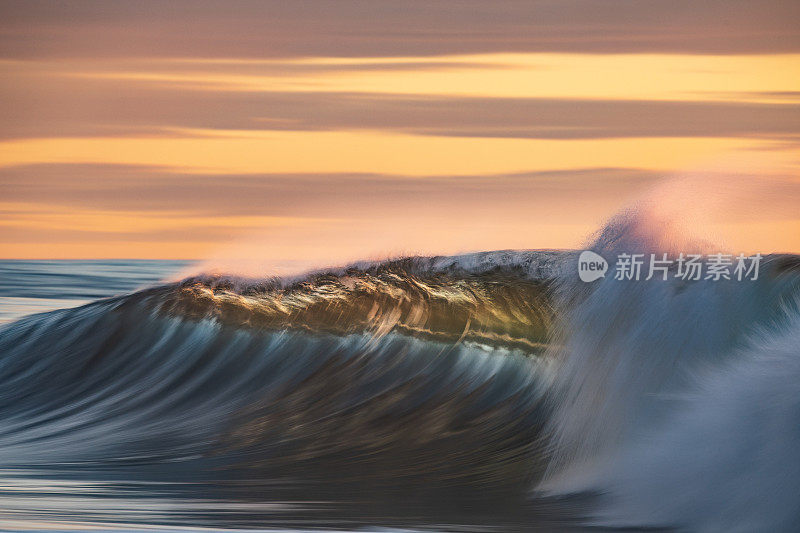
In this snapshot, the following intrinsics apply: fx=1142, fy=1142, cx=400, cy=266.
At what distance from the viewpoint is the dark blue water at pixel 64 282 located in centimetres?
1850

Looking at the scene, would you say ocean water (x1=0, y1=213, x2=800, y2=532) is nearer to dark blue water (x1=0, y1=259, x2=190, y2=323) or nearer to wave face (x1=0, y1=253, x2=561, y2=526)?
wave face (x1=0, y1=253, x2=561, y2=526)

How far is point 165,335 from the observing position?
10992 millimetres

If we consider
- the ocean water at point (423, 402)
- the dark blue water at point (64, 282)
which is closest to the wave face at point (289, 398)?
the ocean water at point (423, 402)

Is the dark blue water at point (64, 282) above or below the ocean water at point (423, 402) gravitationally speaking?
above

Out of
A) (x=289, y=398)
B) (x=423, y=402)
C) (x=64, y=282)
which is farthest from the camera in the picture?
(x=64, y=282)

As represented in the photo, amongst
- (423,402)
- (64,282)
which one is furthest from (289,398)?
(64,282)

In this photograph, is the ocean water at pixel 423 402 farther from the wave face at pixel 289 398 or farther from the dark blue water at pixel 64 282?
the dark blue water at pixel 64 282

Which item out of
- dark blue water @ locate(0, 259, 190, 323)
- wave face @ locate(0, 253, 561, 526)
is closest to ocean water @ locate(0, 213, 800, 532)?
wave face @ locate(0, 253, 561, 526)

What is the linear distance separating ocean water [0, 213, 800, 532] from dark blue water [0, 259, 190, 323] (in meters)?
5.34

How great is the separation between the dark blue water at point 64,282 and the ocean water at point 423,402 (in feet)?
17.5

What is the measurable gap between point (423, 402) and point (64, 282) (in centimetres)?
1803

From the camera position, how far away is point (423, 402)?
820 centimetres

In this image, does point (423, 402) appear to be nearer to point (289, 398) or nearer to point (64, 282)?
point (289, 398)

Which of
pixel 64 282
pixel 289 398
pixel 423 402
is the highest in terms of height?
pixel 64 282
